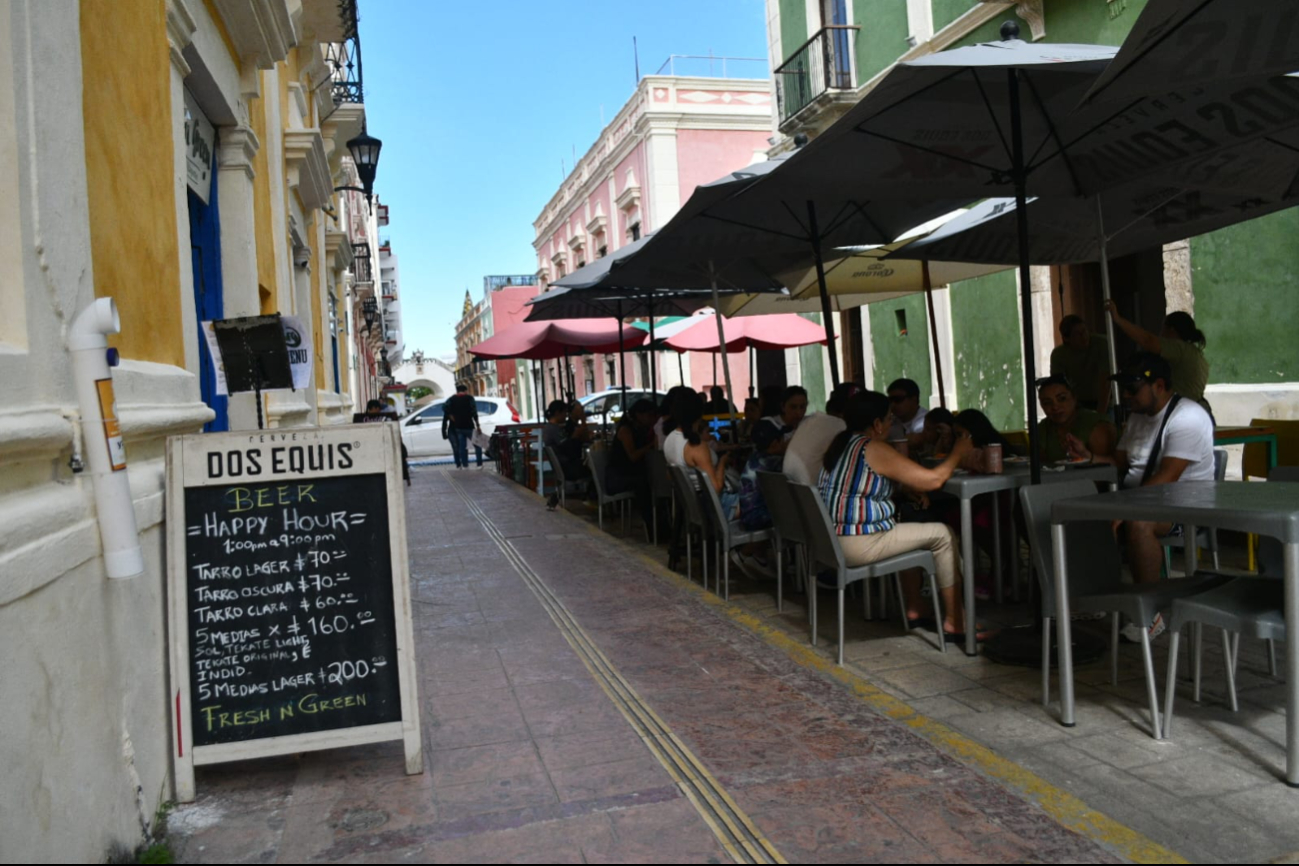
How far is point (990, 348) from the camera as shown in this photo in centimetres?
→ 1427

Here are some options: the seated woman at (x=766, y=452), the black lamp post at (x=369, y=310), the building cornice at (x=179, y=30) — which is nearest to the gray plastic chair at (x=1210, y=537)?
the seated woman at (x=766, y=452)

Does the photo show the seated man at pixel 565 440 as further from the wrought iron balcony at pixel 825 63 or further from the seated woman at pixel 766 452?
the wrought iron balcony at pixel 825 63

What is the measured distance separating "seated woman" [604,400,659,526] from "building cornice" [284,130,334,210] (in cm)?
421

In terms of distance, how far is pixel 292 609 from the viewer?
142 inches

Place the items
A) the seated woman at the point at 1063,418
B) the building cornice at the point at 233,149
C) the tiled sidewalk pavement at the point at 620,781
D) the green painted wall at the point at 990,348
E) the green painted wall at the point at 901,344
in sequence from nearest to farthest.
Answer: the tiled sidewalk pavement at the point at 620,781, the seated woman at the point at 1063,418, the building cornice at the point at 233,149, the green painted wall at the point at 990,348, the green painted wall at the point at 901,344

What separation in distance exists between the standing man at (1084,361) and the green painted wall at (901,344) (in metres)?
8.27

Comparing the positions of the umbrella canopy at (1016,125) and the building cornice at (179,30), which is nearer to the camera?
the umbrella canopy at (1016,125)

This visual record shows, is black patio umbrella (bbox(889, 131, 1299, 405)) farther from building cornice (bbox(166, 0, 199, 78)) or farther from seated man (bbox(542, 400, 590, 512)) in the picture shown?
building cornice (bbox(166, 0, 199, 78))

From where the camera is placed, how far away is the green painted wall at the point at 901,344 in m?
16.1

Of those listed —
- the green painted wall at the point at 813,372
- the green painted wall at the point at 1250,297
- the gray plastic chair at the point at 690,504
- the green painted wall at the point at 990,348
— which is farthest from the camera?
the green painted wall at the point at 813,372

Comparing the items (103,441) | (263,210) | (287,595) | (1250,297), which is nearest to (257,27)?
(263,210)

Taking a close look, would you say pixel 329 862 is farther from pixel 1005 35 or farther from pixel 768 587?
pixel 1005 35

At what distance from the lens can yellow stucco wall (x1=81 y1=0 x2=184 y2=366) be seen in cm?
348

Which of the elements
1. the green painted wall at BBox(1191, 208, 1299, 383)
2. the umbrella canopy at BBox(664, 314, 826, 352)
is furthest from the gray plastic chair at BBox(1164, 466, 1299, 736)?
the umbrella canopy at BBox(664, 314, 826, 352)
